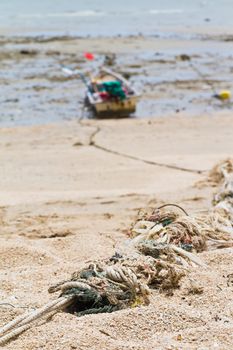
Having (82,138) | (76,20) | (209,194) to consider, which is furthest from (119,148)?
(76,20)

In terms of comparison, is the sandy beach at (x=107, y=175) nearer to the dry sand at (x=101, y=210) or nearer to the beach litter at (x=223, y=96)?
the dry sand at (x=101, y=210)

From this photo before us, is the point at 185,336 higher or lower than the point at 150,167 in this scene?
higher

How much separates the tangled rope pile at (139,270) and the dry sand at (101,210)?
0.31ft

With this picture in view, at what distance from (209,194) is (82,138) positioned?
14.4 feet

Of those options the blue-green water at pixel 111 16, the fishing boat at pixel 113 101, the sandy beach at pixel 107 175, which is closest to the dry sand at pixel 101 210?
the sandy beach at pixel 107 175

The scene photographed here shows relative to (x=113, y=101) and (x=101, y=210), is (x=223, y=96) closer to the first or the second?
(x=113, y=101)

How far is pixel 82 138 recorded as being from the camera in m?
11.3

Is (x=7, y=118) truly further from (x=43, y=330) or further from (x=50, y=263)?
(x=43, y=330)

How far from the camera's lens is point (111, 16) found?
4028 centimetres

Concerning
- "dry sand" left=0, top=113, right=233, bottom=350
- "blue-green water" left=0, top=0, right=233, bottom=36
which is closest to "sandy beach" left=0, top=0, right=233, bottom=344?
"dry sand" left=0, top=113, right=233, bottom=350

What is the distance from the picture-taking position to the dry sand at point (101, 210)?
11.5 feet

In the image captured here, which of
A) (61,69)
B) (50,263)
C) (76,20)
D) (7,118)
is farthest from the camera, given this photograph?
(76,20)

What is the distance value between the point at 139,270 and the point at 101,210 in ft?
9.64

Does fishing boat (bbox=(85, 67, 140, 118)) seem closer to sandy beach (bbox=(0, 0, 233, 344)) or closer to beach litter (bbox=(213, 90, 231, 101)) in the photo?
sandy beach (bbox=(0, 0, 233, 344))
